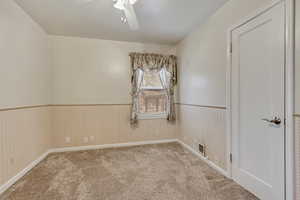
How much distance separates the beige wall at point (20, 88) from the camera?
2039 millimetres

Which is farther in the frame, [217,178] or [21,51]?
[21,51]

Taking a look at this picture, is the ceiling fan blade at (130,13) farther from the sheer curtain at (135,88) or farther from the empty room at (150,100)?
the sheer curtain at (135,88)

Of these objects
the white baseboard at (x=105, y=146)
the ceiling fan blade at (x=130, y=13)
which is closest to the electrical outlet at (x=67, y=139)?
the white baseboard at (x=105, y=146)

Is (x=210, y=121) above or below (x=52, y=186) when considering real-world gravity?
above

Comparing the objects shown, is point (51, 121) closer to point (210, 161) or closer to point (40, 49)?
point (40, 49)

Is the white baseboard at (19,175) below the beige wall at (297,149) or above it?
below

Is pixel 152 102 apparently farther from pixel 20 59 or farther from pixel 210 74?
pixel 20 59

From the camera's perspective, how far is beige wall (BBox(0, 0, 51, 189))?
2039 millimetres

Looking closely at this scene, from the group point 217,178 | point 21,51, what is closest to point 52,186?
point 21,51

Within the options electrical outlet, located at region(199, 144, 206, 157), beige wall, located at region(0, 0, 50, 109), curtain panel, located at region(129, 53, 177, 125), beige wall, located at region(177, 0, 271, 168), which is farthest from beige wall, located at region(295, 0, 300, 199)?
beige wall, located at region(0, 0, 50, 109)

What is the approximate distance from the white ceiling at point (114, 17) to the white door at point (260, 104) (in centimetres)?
86

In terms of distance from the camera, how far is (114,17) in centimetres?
266

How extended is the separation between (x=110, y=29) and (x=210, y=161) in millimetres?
3118

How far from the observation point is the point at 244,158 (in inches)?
79.7
